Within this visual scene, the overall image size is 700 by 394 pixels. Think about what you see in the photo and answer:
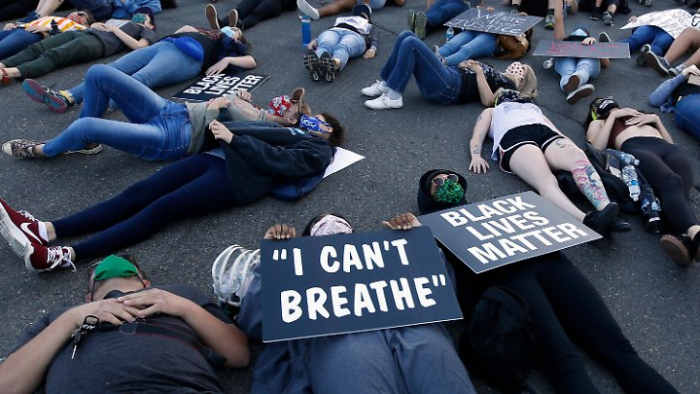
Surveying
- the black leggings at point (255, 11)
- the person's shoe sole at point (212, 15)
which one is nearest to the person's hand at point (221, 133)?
the person's shoe sole at point (212, 15)

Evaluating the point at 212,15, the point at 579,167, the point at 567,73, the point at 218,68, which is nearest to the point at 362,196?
the point at 579,167

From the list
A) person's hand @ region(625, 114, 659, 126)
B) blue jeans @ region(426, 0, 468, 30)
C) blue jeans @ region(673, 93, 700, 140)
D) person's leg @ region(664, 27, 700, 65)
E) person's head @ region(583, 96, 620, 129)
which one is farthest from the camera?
blue jeans @ region(426, 0, 468, 30)

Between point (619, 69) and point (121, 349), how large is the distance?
5.07 meters

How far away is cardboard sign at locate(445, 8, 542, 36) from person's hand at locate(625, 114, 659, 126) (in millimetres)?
1761

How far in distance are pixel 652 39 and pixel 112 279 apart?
222 inches

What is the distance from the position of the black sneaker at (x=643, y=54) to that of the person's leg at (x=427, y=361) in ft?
14.2

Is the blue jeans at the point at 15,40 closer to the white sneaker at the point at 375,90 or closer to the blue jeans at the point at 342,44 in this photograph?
the blue jeans at the point at 342,44

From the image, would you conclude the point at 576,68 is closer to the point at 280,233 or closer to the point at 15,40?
the point at 280,233

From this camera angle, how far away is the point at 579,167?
292 cm

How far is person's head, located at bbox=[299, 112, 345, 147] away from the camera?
10.6 ft

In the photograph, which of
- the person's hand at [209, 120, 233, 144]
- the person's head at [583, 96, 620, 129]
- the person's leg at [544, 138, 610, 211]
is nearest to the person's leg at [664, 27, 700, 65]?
the person's head at [583, 96, 620, 129]

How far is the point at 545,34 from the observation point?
5.73m

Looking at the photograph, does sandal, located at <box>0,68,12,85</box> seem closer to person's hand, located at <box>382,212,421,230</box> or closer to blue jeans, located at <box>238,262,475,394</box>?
blue jeans, located at <box>238,262,475,394</box>

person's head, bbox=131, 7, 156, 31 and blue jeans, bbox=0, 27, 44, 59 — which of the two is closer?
blue jeans, bbox=0, 27, 44, 59
